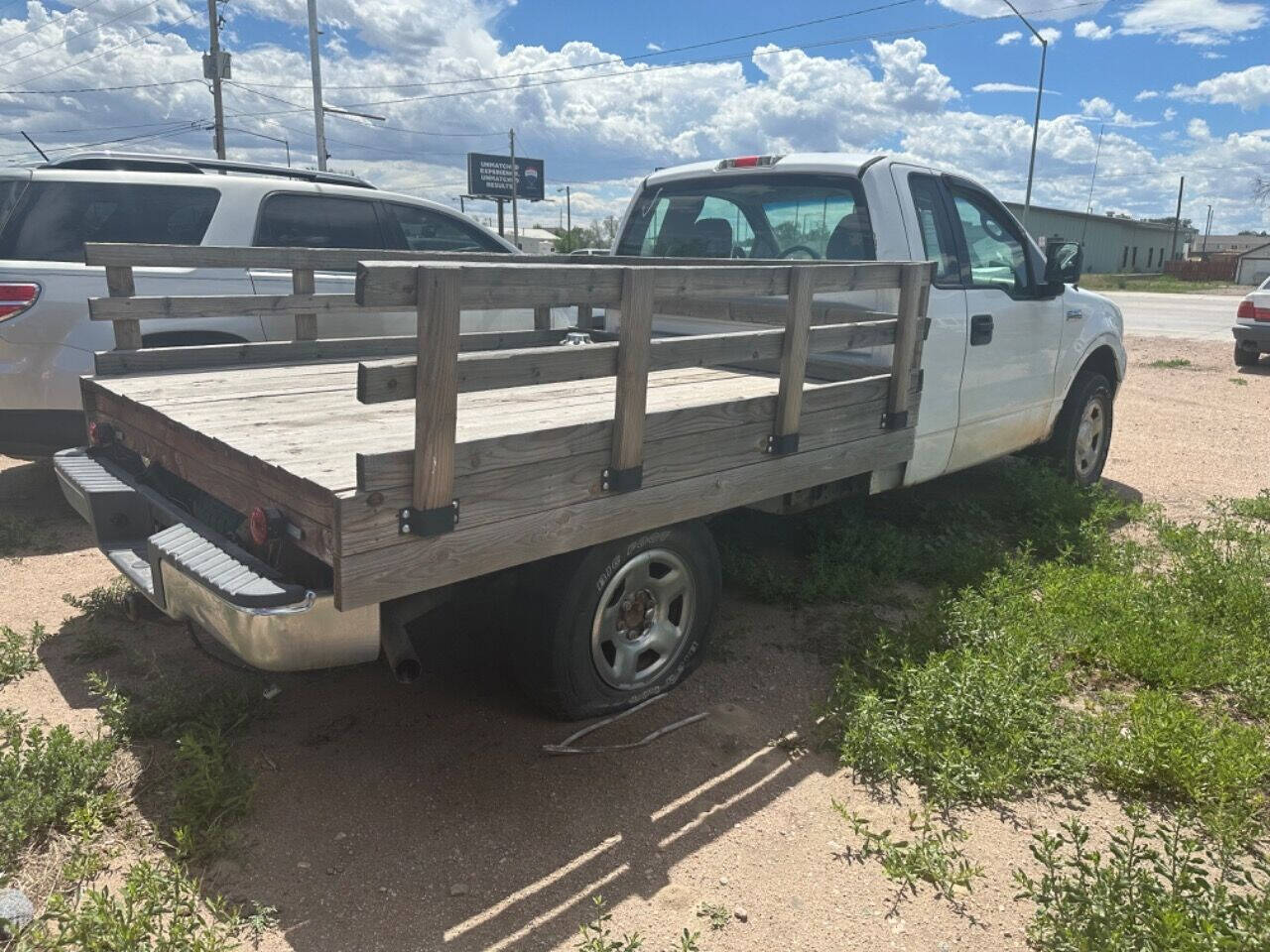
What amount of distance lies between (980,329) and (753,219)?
1.27 m

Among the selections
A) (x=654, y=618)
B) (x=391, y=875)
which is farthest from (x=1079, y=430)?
(x=391, y=875)

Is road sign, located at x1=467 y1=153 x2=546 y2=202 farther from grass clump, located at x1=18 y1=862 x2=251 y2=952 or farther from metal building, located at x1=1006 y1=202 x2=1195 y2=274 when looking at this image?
grass clump, located at x1=18 y1=862 x2=251 y2=952

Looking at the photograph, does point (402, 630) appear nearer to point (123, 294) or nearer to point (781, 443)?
point (781, 443)

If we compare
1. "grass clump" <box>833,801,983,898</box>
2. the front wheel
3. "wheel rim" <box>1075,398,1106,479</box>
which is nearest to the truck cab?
the front wheel

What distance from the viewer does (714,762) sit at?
11.1 feet

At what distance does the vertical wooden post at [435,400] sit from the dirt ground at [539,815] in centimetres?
90

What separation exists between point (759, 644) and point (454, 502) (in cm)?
210

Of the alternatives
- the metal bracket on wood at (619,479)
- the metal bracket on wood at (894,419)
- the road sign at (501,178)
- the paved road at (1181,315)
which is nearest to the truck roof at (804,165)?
the metal bracket on wood at (894,419)

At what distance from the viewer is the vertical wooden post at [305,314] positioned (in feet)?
15.3

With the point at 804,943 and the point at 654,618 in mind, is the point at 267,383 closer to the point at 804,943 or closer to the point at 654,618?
the point at 654,618

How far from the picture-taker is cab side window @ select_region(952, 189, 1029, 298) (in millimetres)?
5055

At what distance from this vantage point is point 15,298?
534 cm

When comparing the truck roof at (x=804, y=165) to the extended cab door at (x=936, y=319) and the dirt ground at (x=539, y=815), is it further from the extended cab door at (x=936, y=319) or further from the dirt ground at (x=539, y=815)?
the dirt ground at (x=539, y=815)

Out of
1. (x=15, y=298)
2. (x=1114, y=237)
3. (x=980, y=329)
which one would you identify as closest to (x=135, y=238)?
(x=15, y=298)
